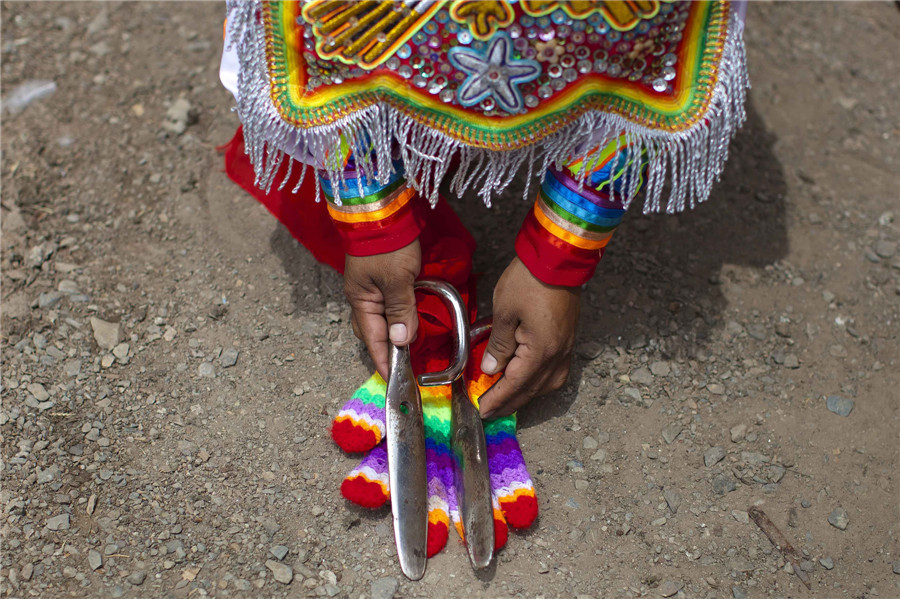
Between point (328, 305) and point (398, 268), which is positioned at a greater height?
point (398, 268)

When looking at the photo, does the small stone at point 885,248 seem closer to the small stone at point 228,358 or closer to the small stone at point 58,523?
the small stone at point 228,358

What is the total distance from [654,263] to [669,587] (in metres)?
0.62

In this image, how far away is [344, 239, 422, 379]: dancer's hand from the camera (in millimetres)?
1096

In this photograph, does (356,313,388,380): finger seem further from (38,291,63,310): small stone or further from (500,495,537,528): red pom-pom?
(38,291,63,310): small stone

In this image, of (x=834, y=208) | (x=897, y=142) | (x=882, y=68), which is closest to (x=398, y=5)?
(x=834, y=208)

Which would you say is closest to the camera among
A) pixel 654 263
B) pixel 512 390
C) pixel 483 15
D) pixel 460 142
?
pixel 483 15

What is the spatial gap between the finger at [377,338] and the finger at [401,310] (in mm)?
19

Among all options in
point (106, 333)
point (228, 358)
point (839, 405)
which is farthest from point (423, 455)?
point (839, 405)

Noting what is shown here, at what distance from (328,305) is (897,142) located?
1347 millimetres

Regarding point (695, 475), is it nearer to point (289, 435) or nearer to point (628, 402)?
point (628, 402)

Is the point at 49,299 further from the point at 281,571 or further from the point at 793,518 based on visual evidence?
the point at 793,518

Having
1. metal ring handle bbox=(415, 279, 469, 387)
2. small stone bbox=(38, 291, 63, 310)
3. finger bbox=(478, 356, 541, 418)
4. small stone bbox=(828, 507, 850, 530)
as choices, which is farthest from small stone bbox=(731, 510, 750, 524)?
small stone bbox=(38, 291, 63, 310)

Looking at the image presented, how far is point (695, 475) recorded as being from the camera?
1.19 m

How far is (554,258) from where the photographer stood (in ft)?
3.45
